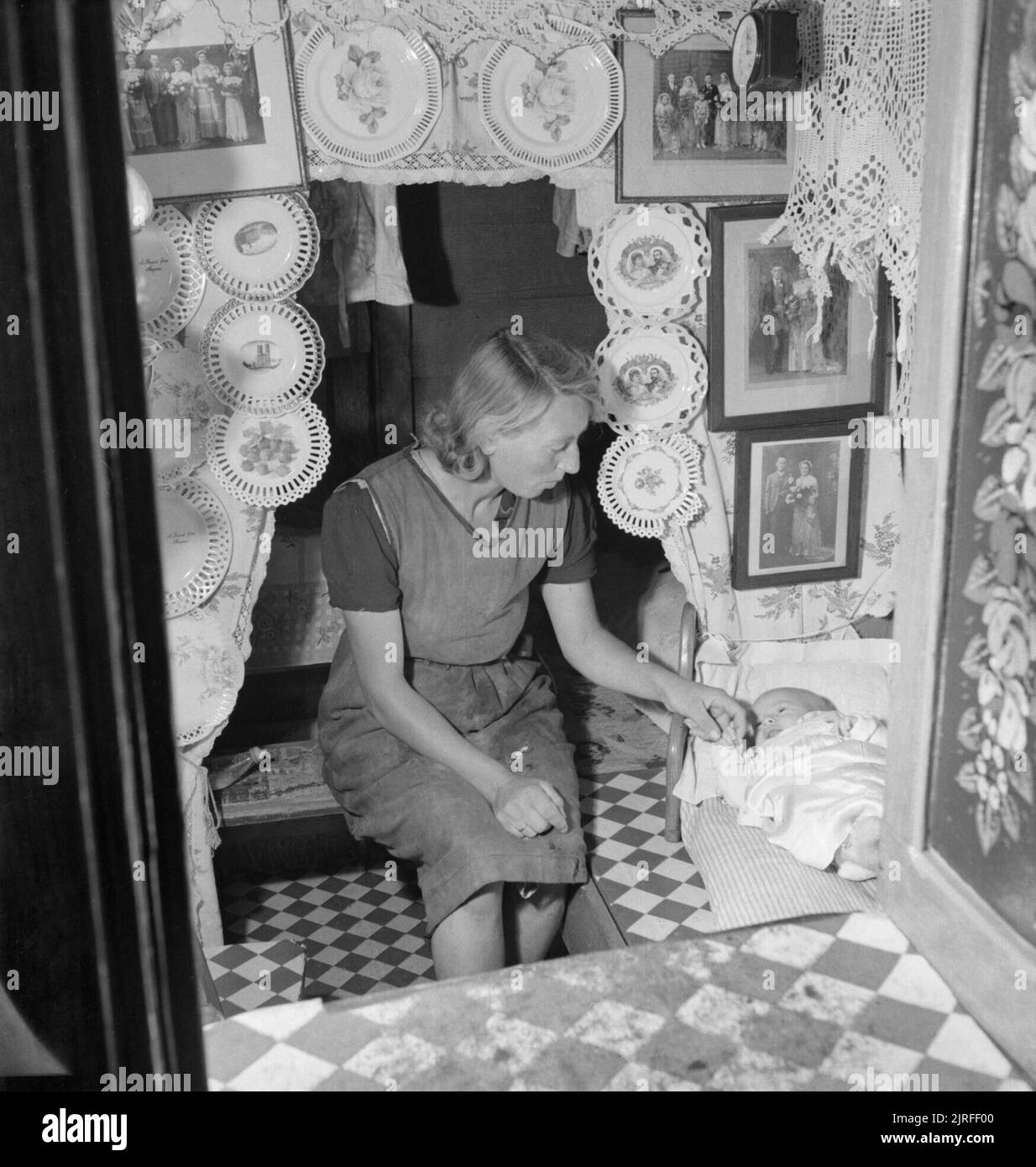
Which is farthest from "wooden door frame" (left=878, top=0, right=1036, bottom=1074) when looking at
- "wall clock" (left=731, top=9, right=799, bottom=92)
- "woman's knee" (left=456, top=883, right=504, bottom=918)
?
"wall clock" (left=731, top=9, right=799, bottom=92)

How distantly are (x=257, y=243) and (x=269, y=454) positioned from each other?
418 millimetres

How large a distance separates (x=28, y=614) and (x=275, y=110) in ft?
6.13

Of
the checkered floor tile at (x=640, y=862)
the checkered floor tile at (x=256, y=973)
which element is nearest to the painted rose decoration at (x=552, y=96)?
the checkered floor tile at (x=640, y=862)

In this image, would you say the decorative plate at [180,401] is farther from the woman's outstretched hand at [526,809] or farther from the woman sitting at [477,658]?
the woman's outstretched hand at [526,809]

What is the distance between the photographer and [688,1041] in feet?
2.67

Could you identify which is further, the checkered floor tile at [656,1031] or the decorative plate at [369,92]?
the decorative plate at [369,92]

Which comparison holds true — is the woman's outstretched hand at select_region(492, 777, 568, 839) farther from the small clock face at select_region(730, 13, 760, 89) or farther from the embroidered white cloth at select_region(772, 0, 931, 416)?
the small clock face at select_region(730, 13, 760, 89)

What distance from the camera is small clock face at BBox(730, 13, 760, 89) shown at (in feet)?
7.14

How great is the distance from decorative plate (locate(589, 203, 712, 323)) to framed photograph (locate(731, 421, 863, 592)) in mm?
360

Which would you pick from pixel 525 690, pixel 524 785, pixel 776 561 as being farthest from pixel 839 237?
pixel 524 785

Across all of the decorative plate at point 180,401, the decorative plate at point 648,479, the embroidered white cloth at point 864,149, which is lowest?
the decorative plate at point 648,479

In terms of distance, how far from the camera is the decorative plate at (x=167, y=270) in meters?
2.16

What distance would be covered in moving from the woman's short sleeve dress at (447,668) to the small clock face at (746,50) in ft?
2.85

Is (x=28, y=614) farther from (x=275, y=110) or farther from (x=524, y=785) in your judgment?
(x=275, y=110)
